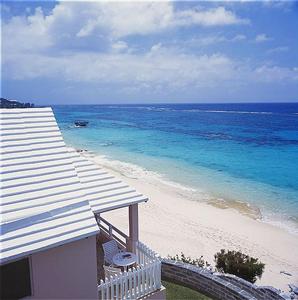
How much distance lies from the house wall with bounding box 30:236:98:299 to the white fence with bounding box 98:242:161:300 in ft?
1.66

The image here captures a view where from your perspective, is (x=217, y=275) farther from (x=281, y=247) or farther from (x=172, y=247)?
(x=281, y=247)

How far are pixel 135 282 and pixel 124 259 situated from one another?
2.63 ft

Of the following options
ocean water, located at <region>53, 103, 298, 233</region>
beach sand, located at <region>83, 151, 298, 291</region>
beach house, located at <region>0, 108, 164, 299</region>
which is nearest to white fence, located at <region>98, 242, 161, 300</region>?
beach house, located at <region>0, 108, 164, 299</region>

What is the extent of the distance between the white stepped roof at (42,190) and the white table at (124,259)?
1.61 m

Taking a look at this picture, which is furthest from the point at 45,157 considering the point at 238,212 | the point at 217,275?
the point at 238,212

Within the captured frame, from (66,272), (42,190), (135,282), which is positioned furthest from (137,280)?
(42,190)

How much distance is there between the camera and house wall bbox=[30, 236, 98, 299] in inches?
256

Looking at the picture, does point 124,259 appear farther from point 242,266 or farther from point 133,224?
point 242,266

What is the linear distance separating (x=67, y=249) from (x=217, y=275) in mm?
5793

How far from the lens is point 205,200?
84.2 feet

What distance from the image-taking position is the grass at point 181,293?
9.77m

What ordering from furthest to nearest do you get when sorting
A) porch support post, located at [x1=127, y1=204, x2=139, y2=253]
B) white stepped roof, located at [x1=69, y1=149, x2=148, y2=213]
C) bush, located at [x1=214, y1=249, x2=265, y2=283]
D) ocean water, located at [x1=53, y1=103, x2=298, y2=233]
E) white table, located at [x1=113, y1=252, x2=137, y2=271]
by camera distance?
ocean water, located at [x1=53, y1=103, x2=298, y2=233] < bush, located at [x1=214, y1=249, x2=265, y2=283] < porch support post, located at [x1=127, y1=204, x2=139, y2=253] < white table, located at [x1=113, y1=252, x2=137, y2=271] < white stepped roof, located at [x1=69, y1=149, x2=148, y2=213]

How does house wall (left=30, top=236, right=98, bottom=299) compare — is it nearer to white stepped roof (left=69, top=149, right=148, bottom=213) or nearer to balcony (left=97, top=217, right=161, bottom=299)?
balcony (left=97, top=217, right=161, bottom=299)

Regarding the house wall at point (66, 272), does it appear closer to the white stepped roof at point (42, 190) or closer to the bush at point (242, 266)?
the white stepped roof at point (42, 190)
